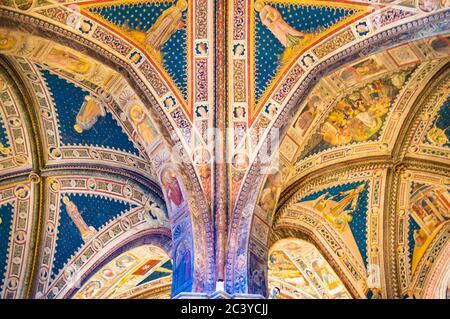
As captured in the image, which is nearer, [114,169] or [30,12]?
[30,12]

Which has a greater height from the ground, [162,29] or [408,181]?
[162,29]

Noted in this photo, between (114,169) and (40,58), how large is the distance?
92.3 inches

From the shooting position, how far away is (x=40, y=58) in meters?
13.2

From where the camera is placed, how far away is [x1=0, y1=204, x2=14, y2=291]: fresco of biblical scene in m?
14.8

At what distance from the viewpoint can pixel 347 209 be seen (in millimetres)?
15344

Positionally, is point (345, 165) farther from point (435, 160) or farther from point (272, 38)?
point (272, 38)

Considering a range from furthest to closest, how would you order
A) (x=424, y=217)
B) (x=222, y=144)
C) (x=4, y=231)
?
(x=424, y=217) < (x=4, y=231) < (x=222, y=144)

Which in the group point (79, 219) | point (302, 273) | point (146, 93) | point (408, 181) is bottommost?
point (302, 273)

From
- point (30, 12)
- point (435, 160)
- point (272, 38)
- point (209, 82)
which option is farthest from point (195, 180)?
point (435, 160)

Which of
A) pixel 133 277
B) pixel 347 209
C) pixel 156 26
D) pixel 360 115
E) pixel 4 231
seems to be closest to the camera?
pixel 156 26

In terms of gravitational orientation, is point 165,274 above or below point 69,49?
below

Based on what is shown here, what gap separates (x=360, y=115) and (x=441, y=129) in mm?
1404

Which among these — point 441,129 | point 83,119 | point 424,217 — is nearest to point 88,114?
point 83,119

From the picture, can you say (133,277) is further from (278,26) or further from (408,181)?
(278,26)
